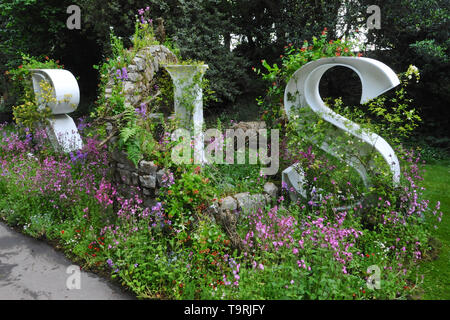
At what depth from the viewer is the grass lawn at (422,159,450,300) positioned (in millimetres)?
3299

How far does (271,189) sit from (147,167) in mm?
1610

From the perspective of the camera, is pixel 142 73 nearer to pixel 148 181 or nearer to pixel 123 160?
pixel 123 160

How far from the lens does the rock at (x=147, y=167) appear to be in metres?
3.94

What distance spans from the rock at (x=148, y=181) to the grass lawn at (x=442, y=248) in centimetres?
298

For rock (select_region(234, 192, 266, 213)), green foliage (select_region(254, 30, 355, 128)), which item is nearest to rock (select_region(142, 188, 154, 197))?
rock (select_region(234, 192, 266, 213))

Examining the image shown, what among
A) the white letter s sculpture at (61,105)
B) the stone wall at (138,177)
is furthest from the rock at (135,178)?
the white letter s sculpture at (61,105)

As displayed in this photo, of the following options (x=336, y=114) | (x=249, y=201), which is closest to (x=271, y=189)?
(x=249, y=201)

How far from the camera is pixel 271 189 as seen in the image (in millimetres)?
4445

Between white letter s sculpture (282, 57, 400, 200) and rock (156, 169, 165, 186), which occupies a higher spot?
white letter s sculpture (282, 57, 400, 200)

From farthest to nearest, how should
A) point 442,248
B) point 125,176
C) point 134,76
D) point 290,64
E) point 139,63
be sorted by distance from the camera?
point 139,63 < point 134,76 < point 290,64 < point 125,176 < point 442,248

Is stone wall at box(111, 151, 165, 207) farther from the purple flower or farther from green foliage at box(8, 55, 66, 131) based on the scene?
green foliage at box(8, 55, 66, 131)

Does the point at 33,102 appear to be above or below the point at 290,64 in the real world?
below

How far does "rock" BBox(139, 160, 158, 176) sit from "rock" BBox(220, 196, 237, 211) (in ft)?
2.86

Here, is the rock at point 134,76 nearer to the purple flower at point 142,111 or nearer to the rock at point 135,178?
the purple flower at point 142,111
